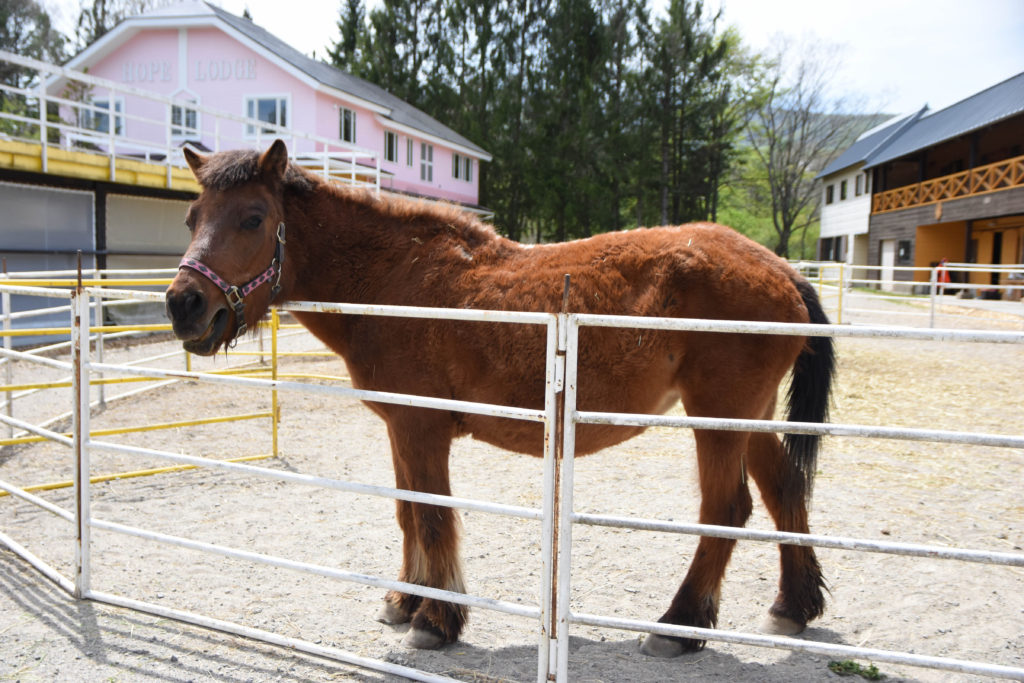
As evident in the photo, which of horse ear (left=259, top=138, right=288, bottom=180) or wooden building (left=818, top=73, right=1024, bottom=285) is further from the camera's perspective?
wooden building (left=818, top=73, right=1024, bottom=285)

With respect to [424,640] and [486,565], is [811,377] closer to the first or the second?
[486,565]

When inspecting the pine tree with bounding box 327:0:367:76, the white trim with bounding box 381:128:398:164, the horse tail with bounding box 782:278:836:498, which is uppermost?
the pine tree with bounding box 327:0:367:76

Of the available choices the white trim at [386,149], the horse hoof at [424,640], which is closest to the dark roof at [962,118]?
the white trim at [386,149]

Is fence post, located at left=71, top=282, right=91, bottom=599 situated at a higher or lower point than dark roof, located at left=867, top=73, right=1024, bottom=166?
lower

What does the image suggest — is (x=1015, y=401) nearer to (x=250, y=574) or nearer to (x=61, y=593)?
(x=250, y=574)

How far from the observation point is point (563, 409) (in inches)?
96.0

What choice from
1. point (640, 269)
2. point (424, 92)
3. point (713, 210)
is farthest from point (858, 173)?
point (640, 269)

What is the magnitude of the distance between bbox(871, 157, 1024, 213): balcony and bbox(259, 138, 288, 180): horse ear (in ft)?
77.8

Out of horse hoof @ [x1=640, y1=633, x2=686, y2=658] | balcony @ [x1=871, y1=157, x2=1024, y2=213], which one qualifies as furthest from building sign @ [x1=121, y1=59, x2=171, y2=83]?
balcony @ [x1=871, y1=157, x2=1024, y2=213]

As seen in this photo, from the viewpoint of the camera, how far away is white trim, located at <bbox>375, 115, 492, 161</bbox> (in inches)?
993

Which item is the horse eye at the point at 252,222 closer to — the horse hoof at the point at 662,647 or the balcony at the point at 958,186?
the horse hoof at the point at 662,647

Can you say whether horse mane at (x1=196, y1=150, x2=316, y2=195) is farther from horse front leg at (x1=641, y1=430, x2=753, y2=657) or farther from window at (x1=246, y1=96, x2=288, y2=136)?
window at (x1=246, y1=96, x2=288, y2=136)

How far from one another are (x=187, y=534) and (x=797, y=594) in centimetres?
353

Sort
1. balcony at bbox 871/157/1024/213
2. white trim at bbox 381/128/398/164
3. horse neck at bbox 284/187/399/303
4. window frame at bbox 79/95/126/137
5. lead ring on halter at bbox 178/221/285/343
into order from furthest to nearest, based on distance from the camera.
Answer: white trim at bbox 381/128/398/164
window frame at bbox 79/95/126/137
balcony at bbox 871/157/1024/213
horse neck at bbox 284/187/399/303
lead ring on halter at bbox 178/221/285/343
